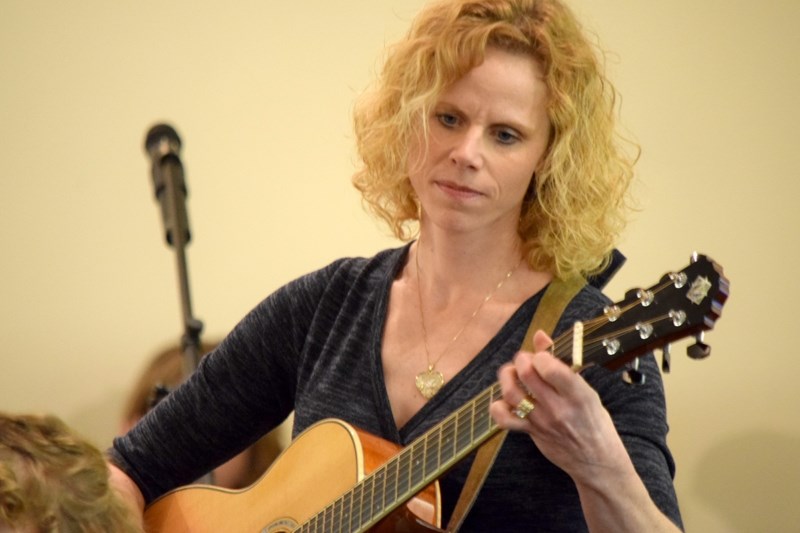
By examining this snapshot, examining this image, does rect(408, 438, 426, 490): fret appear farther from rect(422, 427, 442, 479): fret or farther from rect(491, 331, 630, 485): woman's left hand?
rect(491, 331, 630, 485): woman's left hand

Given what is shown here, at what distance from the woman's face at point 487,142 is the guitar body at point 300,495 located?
0.35 m

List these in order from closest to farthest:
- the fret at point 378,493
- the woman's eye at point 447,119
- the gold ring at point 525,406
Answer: the gold ring at point 525,406 → the fret at point 378,493 → the woman's eye at point 447,119

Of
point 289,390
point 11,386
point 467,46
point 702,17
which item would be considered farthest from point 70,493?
point 702,17

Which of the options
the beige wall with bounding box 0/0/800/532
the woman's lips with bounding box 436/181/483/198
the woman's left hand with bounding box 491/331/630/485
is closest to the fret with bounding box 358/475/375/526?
the woman's left hand with bounding box 491/331/630/485

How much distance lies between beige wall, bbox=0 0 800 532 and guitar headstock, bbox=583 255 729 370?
1959 mm

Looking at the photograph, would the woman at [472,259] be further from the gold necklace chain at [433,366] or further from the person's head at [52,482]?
the person's head at [52,482]

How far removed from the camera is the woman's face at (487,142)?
1748mm

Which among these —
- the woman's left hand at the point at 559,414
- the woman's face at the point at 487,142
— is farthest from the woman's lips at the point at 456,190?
the woman's left hand at the point at 559,414

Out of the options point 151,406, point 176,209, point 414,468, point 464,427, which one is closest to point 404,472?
point 414,468

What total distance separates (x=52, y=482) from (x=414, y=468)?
0.49 metres

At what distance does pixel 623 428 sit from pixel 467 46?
23.4 inches

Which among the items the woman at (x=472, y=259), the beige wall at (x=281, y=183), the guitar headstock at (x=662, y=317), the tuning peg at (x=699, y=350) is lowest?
the tuning peg at (x=699, y=350)

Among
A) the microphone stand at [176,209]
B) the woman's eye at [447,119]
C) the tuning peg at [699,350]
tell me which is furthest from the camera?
the microphone stand at [176,209]

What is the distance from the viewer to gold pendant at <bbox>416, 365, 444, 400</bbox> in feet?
5.94
